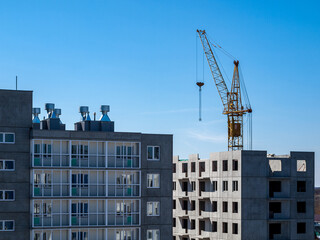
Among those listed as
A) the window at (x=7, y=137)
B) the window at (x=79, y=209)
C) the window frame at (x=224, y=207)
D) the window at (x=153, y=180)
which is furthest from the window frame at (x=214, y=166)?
the window at (x=7, y=137)

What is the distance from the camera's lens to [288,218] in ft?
280

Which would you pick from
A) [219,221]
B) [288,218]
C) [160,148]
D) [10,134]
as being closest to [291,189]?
[288,218]

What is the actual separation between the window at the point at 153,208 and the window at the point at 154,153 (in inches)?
172

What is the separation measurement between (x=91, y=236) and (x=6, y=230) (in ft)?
26.2

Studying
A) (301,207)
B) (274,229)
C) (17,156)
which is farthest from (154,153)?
(301,207)

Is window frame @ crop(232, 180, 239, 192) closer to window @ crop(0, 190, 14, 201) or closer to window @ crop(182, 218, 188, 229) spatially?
window @ crop(182, 218, 188, 229)

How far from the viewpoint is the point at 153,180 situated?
2574 inches

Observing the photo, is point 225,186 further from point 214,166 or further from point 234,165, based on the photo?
point 214,166

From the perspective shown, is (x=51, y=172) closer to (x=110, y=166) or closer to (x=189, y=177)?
(x=110, y=166)

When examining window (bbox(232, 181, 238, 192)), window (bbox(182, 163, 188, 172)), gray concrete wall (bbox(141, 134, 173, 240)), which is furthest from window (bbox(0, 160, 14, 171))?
window (bbox(182, 163, 188, 172))

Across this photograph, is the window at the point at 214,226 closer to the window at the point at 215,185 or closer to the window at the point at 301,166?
the window at the point at 215,185

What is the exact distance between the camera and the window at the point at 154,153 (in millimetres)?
65625

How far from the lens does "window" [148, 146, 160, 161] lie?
65.6 meters

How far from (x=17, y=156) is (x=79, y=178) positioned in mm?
6212
